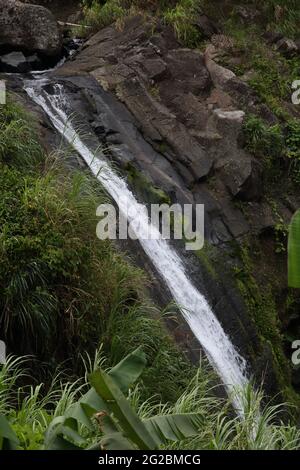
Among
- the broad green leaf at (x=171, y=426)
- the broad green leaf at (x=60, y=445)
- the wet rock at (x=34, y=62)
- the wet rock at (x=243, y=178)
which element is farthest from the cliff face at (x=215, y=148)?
the broad green leaf at (x=60, y=445)

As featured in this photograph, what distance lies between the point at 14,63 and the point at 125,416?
11.1 metres

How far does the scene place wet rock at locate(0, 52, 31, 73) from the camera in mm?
13039

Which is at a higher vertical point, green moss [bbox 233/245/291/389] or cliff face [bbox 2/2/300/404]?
cliff face [bbox 2/2/300/404]

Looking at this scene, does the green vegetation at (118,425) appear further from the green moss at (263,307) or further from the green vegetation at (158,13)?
the green vegetation at (158,13)

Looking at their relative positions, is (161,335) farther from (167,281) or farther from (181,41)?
(181,41)

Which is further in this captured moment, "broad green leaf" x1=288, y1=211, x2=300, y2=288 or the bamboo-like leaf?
"broad green leaf" x1=288, y1=211, x2=300, y2=288

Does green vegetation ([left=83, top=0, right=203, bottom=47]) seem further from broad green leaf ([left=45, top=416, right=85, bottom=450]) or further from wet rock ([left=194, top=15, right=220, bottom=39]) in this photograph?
broad green leaf ([left=45, top=416, right=85, bottom=450])

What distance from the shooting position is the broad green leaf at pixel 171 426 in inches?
160

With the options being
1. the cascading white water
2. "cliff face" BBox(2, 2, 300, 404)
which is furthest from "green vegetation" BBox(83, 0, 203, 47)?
the cascading white water

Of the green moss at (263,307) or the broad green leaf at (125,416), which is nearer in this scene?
the broad green leaf at (125,416)

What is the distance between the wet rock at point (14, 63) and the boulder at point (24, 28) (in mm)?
358

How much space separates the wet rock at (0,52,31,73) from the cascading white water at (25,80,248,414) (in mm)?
3234

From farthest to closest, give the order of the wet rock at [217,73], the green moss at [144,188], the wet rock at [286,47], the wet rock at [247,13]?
the wet rock at [247,13] < the wet rock at [286,47] < the wet rock at [217,73] < the green moss at [144,188]

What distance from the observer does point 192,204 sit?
10.9 meters
